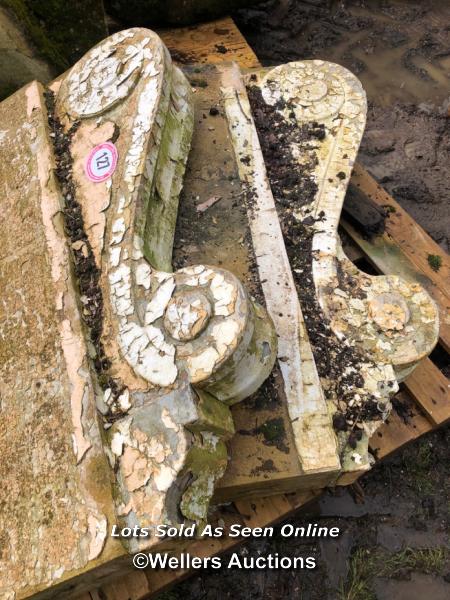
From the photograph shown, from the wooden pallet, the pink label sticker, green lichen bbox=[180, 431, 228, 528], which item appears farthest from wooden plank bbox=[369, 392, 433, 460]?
the pink label sticker

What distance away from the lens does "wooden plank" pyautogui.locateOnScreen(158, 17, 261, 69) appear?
3090 mm

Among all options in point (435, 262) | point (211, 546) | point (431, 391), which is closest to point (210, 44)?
point (435, 262)

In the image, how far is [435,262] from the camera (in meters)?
2.43

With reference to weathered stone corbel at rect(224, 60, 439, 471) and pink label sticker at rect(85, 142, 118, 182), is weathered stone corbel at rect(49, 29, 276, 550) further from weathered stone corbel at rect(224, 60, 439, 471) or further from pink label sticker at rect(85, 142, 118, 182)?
weathered stone corbel at rect(224, 60, 439, 471)

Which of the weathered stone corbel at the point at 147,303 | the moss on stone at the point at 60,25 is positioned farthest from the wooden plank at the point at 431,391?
the moss on stone at the point at 60,25

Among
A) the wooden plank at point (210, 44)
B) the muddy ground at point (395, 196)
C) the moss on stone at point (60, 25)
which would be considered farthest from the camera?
the wooden plank at point (210, 44)

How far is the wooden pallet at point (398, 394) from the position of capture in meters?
1.93

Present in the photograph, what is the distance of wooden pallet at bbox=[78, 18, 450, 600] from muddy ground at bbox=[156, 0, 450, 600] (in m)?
0.33

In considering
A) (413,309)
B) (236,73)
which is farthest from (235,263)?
(236,73)

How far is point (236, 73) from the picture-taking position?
8.21 ft

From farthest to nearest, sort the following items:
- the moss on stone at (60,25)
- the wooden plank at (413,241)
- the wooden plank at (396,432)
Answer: the moss on stone at (60,25) < the wooden plank at (413,241) < the wooden plank at (396,432)

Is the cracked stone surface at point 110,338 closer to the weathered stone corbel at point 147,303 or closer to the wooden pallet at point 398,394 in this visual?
the weathered stone corbel at point 147,303

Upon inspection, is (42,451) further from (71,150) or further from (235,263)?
(71,150)

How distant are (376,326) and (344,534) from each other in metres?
1.00
